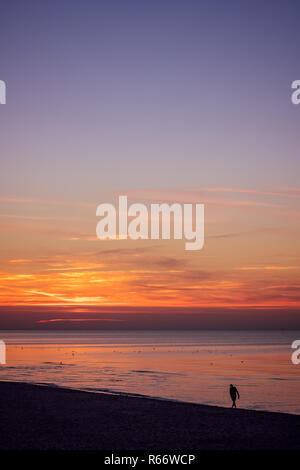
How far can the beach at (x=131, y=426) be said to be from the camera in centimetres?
1748

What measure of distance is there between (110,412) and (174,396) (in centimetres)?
1315

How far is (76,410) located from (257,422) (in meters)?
8.86

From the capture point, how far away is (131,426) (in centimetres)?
2106

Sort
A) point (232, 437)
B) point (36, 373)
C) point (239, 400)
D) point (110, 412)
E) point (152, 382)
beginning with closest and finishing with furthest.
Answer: point (232, 437) < point (110, 412) < point (239, 400) < point (152, 382) < point (36, 373)

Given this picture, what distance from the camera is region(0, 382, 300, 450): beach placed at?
57.4 ft

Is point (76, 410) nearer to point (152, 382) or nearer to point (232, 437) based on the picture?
point (232, 437)

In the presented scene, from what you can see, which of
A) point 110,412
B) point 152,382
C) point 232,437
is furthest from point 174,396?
point 232,437

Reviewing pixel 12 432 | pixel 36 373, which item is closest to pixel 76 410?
pixel 12 432

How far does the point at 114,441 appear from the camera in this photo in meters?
17.9

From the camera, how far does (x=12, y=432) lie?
62.2 feet
